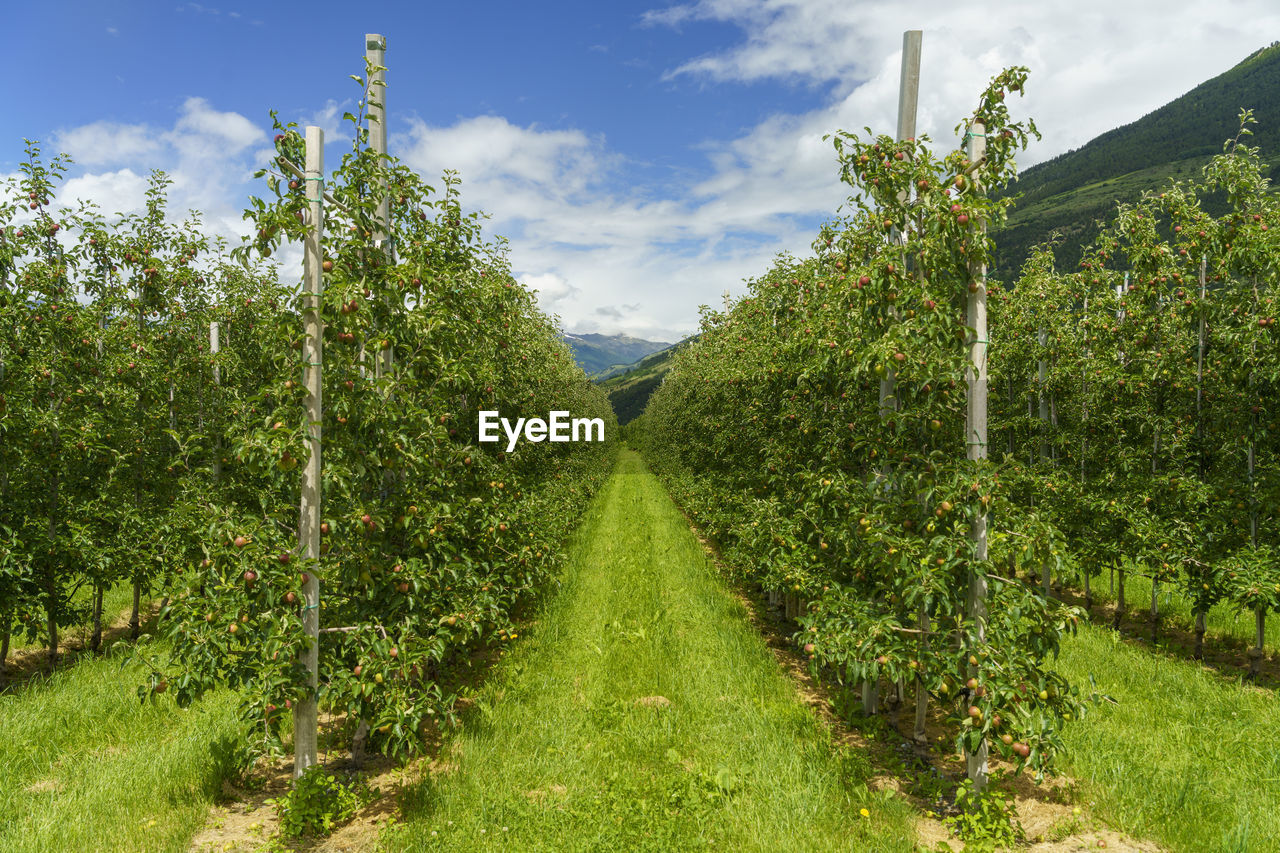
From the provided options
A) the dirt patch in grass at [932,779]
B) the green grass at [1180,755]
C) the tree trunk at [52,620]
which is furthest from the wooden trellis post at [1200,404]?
the tree trunk at [52,620]

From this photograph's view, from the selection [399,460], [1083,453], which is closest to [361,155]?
[399,460]

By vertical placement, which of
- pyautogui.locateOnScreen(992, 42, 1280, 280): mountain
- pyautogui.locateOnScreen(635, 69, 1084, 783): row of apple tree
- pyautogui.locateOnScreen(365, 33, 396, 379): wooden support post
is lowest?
pyautogui.locateOnScreen(635, 69, 1084, 783): row of apple tree

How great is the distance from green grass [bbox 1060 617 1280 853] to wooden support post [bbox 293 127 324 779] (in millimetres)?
6154

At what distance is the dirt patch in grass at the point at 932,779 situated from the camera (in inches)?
181

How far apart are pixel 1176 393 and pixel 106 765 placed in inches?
518

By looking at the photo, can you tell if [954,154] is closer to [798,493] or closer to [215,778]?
[798,493]

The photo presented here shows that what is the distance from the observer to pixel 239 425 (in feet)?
14.7

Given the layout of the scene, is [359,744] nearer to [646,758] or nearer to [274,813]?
[274,813]

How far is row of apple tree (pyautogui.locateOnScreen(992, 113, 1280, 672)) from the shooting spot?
7.38 m

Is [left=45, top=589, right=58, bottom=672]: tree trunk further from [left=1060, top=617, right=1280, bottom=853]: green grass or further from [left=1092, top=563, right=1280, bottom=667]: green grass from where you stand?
[left=1092, top=563, right=1280, bottom=667]: green grass

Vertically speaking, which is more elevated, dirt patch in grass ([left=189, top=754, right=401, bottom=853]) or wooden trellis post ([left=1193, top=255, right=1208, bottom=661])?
wooden trellis post ([left=1193, top=255, right=1208, bottom=661])

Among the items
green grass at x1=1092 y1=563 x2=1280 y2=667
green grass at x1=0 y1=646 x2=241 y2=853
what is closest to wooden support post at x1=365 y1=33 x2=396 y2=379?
green grass at x1=0 y1=646 x2=241 y2=853

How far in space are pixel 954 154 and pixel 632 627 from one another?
24.7ft

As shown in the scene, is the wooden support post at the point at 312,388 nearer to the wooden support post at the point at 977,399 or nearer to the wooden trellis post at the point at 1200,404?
the wooden support post at the point at 977,399
